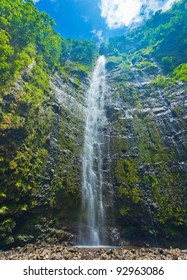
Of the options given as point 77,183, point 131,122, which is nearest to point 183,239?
point 77,183

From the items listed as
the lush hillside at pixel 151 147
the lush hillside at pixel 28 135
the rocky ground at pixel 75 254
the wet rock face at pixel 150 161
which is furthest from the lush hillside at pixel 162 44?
the rocky ground at pixel 75 254

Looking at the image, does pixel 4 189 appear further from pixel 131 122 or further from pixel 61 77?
pixel 61 77

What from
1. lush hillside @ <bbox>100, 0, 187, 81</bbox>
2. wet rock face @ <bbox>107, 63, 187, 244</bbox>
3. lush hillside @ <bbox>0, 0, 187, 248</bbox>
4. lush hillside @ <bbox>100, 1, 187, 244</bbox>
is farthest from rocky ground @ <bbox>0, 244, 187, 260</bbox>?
lush hillside @ <bbox>100, 0, 187, 81</bbox>

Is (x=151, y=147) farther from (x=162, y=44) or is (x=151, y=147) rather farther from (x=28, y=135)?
(x=162, y=44)

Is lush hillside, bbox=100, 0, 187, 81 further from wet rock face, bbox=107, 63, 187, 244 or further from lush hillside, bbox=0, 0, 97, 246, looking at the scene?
lush hillside, bbox=0, 0, 97, 246

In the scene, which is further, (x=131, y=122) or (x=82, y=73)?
(x=82, y=73)

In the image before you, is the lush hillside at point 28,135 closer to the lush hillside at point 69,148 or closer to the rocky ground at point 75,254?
the lush hillside at point 69,148
